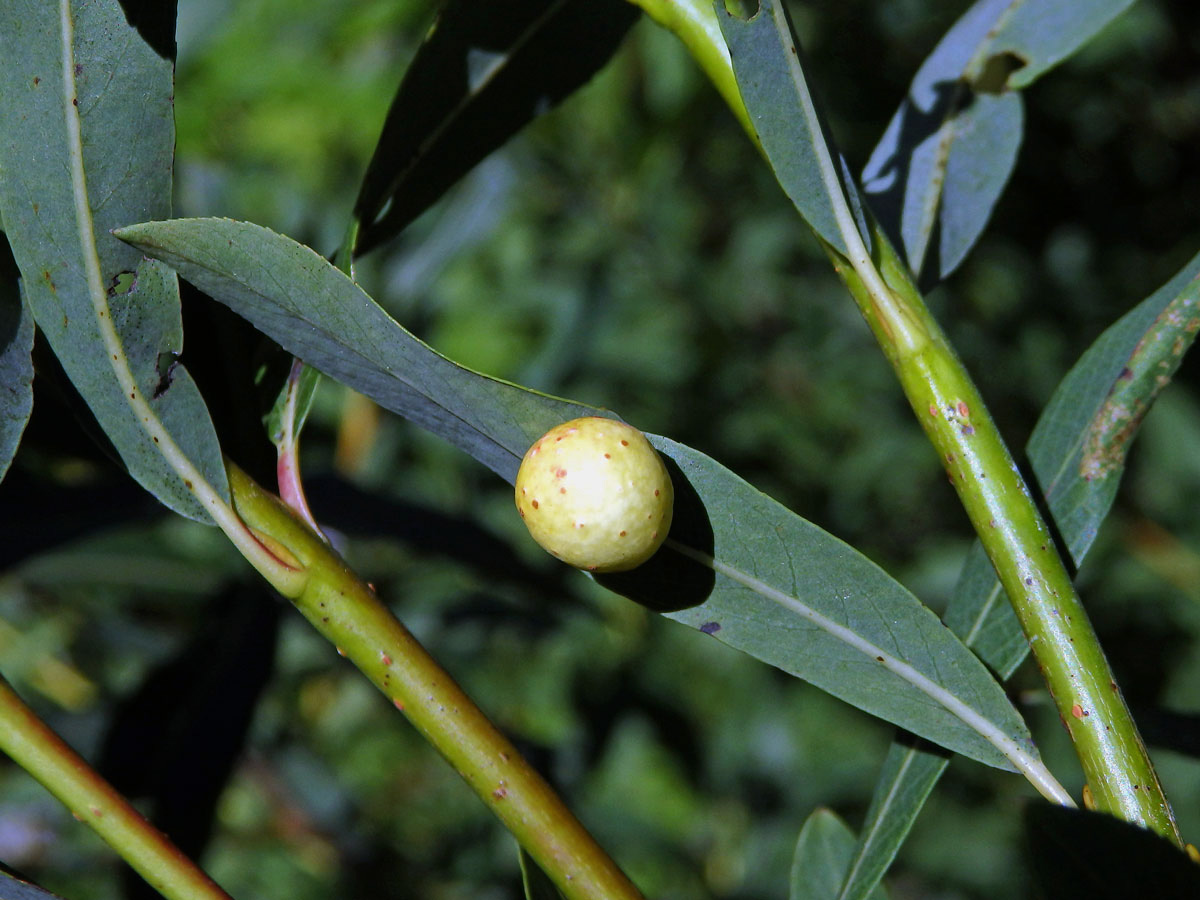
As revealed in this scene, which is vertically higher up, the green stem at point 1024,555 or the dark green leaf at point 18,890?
the green stem at point 1024,555

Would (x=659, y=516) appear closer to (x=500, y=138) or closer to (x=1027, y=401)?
(x=500, y=138)

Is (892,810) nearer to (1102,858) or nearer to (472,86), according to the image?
(1102,858)

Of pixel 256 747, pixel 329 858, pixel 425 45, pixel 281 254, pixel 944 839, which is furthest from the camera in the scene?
pixel 944 839

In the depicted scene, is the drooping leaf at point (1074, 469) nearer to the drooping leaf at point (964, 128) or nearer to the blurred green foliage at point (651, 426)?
the drooping leaf at point (964, 128)

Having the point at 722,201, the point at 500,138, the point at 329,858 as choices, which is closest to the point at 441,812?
the point at 329,858

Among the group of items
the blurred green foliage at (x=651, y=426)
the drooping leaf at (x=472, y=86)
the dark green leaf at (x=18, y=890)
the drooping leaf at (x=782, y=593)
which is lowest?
the blurred green foliage at (x=651, y=426)

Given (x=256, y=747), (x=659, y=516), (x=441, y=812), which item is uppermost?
(x=659, y=516)

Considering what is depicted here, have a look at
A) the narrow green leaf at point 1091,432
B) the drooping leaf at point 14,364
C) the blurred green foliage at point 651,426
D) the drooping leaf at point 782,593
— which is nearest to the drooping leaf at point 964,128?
the narrow green leaf at point 1091,432

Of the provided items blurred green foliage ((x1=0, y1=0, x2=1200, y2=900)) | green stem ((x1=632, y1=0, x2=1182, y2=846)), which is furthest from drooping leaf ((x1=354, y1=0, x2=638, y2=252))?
blurred green foliage ((x1=0, y1=0, x2=1200, y2=900))
